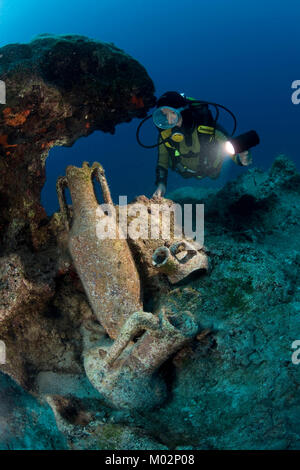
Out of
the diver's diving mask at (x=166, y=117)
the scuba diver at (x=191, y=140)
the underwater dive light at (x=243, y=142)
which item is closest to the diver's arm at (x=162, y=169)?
the scuba diver at (x=191, y=140)

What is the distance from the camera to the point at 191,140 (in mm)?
4914

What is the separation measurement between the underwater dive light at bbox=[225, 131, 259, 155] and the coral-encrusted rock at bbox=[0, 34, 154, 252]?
139 centimetres

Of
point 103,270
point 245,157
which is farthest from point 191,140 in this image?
point 103,270

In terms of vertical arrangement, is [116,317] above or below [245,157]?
below

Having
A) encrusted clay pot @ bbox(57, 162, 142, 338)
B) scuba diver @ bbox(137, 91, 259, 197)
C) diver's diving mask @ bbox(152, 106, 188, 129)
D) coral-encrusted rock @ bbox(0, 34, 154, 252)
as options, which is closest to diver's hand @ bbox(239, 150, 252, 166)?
scuba diver @ bbox(137, 91, 259, 197)

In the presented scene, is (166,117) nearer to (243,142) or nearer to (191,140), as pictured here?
(191,140)

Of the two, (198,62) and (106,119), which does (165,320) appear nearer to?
(106,119)

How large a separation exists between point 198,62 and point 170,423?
2836 inches

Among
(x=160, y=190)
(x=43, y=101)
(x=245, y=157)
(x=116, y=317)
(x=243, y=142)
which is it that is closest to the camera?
(x=116, y=317)

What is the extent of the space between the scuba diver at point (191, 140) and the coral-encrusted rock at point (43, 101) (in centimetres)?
46

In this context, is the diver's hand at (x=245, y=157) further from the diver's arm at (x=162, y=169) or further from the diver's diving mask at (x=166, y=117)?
the diver's arm at (x=162, y=169)

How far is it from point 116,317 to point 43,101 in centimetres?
260

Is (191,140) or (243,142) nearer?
(243,142)

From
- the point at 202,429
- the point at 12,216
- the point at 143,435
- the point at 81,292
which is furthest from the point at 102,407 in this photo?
the point at 12,216
